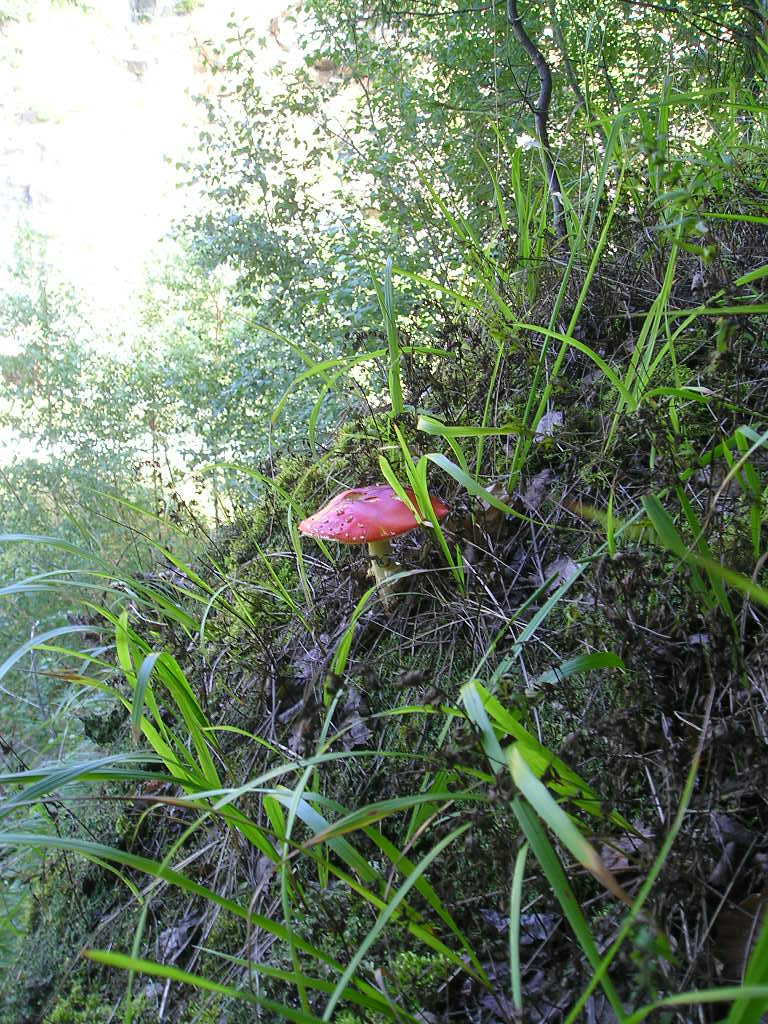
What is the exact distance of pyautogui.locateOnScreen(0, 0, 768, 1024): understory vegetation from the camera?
0.84 m

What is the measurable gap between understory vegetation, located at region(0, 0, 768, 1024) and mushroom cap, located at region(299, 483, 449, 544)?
54 mm

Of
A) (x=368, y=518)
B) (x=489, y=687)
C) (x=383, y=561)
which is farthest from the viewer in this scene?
(x=383, y=561)

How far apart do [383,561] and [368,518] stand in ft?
0.53

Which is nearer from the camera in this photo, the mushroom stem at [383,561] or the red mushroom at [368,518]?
the red mushroom at [368,518]

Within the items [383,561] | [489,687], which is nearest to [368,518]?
[383,561]

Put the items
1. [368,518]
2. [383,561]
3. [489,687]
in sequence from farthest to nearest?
1. [383,561]
2. [368,518]
3. [489,687]

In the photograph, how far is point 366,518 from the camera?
146 cm

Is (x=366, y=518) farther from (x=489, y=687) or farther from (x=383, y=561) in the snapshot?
(x=489, y=687)

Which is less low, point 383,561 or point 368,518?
point 368,518

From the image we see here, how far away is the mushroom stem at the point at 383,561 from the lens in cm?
158

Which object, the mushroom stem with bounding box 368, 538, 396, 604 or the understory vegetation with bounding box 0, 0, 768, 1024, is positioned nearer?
the understory vegetation with bounding box 0, 0, 768, 1024

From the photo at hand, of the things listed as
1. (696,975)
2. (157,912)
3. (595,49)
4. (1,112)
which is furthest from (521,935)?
(1,112)

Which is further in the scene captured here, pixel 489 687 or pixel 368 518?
pixel 368 518

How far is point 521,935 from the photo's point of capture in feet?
3.10
